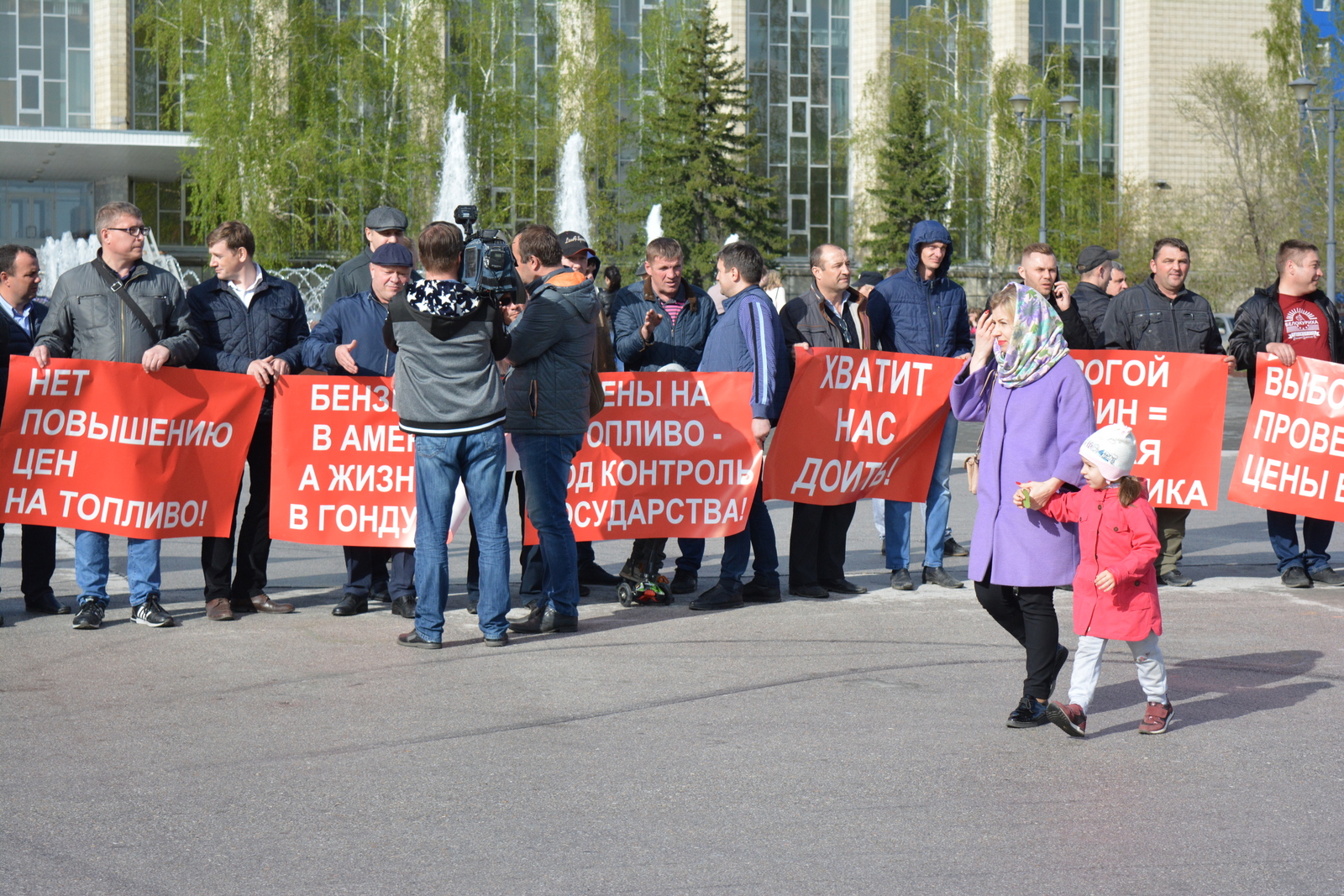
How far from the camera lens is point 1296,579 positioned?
983cm

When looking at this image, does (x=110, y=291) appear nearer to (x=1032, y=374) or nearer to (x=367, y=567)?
(x=367, y=567)

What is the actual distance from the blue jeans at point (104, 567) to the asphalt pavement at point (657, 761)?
199mm

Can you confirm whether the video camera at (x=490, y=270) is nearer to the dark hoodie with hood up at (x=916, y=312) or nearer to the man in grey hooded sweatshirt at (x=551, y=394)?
the man in grey hooded sweatshirt at (x=551, y=394)

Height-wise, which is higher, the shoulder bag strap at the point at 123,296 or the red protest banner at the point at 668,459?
the shoulder bag strap at the point at 123,296

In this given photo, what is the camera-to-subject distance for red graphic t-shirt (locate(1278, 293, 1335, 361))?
10.1 metres

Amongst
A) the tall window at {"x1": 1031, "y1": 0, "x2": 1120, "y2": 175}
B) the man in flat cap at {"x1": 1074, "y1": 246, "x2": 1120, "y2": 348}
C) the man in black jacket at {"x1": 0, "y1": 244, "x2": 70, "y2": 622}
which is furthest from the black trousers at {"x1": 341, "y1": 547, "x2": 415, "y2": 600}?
the tall window at {"x1": 1031, "y1": 0, "x2": 1120, "y2": 175}

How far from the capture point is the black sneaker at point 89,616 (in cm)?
824

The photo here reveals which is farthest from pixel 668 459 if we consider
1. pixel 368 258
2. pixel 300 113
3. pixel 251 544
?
pixel 300 113

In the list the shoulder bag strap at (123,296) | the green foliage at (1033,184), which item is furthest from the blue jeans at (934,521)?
the green foliage at (1033,184)

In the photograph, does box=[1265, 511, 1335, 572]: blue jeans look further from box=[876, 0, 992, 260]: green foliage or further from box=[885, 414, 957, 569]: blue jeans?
box=[876, 0, 992, 260]: green foliage

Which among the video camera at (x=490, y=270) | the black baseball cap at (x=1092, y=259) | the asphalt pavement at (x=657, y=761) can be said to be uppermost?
the black baseball cap at (x=1092, y=259)

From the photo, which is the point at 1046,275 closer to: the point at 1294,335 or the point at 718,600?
the point at 1294,335

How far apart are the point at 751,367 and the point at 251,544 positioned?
309cm

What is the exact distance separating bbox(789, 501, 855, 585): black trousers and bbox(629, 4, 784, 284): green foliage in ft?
154
